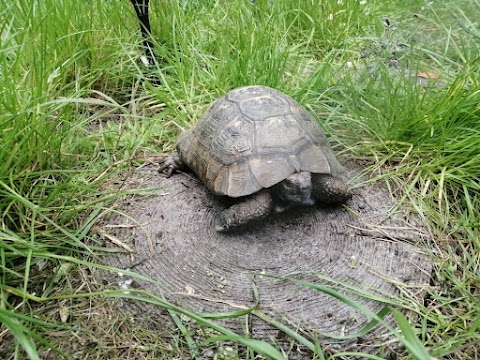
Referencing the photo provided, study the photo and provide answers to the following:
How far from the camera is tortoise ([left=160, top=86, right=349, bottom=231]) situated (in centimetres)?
163

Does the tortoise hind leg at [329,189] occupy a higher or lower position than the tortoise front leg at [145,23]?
lower

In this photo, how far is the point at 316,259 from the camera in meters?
1.51

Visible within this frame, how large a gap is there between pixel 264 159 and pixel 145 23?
3.98ft

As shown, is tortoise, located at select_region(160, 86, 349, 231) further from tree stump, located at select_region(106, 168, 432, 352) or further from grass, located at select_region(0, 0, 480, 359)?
grass, located at select_region(0, 0, 480, 359)

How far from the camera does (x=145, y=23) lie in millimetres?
2346

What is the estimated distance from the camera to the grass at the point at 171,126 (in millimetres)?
1395

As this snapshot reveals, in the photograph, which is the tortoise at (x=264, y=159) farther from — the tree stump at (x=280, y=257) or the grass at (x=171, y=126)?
the grass at (x=171, y=126)

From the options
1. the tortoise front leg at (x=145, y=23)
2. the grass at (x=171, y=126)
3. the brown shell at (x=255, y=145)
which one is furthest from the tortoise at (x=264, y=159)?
the tortoise front leg at (x=145, y=23)

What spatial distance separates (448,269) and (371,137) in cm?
73

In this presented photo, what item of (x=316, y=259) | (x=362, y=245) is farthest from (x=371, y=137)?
(x=316, y=259)

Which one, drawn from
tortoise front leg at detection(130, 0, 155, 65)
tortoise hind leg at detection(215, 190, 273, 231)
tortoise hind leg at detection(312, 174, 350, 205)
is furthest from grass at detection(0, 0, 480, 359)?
tortoise hind leg at detection(215, 190, 273, 231)

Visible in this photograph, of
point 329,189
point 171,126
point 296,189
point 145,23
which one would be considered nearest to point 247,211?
point 296,189

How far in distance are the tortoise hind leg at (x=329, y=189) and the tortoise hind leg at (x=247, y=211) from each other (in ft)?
0.64

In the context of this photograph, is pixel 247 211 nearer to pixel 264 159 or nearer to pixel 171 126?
pixel 264 159
